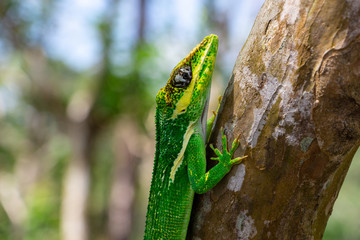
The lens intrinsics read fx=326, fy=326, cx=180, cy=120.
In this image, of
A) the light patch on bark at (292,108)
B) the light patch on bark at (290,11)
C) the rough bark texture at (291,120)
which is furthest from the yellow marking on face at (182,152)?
the light patch on bark at (290,11)

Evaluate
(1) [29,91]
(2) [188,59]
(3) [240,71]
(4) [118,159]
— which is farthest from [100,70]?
(3) [240,71]

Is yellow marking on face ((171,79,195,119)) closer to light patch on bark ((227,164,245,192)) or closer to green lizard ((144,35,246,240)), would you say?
green lizard ((144,35,246,240))

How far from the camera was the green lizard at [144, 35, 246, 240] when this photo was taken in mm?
2328

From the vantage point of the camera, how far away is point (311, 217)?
1773mm

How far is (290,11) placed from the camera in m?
1.68

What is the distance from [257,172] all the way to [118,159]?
797cm

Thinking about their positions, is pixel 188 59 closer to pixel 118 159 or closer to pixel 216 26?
pixel 118 159

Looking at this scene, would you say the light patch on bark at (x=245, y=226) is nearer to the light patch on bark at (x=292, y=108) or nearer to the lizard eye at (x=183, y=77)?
the light patch on bark at (x=292, y=108)

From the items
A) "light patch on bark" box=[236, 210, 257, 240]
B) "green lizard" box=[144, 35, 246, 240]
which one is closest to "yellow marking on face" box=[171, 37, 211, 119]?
"green lizard" box=[144, 35, 246, 240]

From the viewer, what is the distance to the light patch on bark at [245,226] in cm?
179

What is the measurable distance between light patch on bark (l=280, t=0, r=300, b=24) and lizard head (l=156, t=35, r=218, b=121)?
80cm

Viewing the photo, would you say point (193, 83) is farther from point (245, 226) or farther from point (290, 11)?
point (245, 226)

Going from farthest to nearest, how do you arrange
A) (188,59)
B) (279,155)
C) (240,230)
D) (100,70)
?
(100,70) < (188,59) < (240,230) < (279,155)

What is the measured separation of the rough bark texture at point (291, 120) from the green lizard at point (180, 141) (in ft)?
1.34
